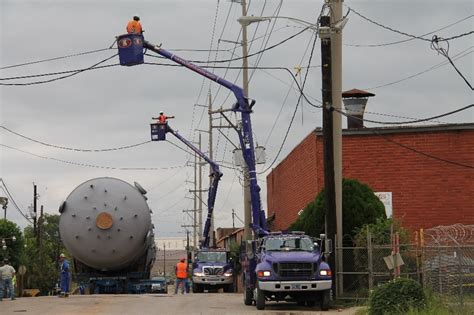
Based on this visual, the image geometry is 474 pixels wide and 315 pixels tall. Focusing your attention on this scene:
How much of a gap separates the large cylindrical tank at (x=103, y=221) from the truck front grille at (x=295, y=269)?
23.7 ft

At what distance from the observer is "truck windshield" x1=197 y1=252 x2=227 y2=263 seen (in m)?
36.4

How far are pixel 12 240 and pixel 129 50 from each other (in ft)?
97.3

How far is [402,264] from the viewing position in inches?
765

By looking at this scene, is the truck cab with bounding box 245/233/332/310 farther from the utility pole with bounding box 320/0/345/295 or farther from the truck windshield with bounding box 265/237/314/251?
the utility pole with bounding box 320/0/345/295

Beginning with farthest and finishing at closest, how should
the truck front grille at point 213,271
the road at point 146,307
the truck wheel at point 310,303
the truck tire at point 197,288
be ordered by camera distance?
1. the truck tire at point 197,288
2. the truck front grille at point 213,271
3. the truck wheel at point 310,303
4. the road at point 146,307

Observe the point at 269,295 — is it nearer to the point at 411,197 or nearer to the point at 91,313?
the point at 91,313

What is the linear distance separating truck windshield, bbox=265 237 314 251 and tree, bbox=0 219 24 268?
31.8 m

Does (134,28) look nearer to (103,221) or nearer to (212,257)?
(103,221)

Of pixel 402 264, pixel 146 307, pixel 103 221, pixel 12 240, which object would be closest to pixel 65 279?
pixel 103 221

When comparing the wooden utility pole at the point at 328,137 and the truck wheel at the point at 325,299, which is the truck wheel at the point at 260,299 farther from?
the wooden utility pole at the point at 328,137

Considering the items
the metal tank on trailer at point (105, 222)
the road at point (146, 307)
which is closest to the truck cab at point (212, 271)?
the metal tank on trailer at point (105, 222)

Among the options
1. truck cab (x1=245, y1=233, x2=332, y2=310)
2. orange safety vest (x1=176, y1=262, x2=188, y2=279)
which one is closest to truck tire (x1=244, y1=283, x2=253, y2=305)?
truck cab (x1=245, y1=233, x2=332, y2=310)

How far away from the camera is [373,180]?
103ft

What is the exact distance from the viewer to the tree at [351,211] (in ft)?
83.7
